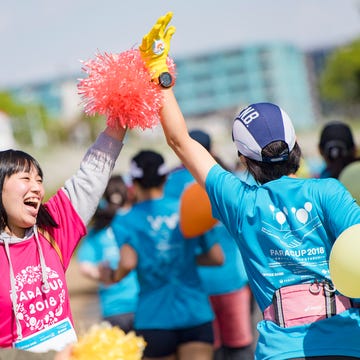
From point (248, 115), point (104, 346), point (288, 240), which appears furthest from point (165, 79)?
point (104, 346)

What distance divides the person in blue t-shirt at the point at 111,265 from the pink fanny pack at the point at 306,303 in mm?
2853

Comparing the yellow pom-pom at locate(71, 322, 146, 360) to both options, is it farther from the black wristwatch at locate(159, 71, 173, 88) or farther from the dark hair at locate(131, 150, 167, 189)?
the dark hair at locate(131, 150, 167, 189)

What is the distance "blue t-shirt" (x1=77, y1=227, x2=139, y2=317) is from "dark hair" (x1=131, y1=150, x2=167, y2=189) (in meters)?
1.06

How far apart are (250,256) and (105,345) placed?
94 centimetres

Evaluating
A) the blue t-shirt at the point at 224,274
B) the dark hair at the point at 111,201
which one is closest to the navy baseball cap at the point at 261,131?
the blue t-shirt at the point at 224,274

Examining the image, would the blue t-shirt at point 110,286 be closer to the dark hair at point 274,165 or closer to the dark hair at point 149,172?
the dark hair at point 149,172

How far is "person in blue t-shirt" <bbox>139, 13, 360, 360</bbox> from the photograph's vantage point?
2.90 m

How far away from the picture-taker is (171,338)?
186 inches

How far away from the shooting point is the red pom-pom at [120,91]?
3.20 meters

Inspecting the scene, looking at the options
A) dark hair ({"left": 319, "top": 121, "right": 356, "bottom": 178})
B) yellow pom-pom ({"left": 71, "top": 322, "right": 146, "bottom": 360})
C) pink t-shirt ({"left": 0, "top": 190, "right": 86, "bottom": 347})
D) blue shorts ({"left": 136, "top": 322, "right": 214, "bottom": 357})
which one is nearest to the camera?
yellow pom-pom ({"left": 71, "top": 322, "right": 146, "bottom": 360})

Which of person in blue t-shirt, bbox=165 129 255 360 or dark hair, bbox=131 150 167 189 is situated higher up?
dark hair, bbox=131 150 167 189

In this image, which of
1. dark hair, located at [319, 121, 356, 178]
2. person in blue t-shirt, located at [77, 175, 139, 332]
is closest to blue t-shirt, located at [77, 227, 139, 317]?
person in blue t-shirt, located at [77, 175, 139, 332]

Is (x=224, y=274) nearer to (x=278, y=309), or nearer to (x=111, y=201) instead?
(x=111, y=201)

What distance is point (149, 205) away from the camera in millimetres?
4832
